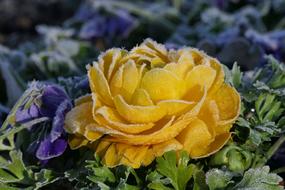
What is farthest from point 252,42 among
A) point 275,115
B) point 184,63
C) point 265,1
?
point 184,63

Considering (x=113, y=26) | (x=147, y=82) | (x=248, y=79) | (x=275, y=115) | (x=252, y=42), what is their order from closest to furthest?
(x=147, y=82) → (x=275, y=115) → (x=248, y=79) → (x=252, y=42) → (x=113, y=26)

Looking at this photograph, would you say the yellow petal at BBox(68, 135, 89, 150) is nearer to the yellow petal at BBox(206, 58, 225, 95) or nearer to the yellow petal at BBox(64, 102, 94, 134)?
the yellow petal at BBox(64, 102, 94, 134)

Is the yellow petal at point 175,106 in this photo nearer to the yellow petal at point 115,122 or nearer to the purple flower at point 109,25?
the yellow petal at point 115,122

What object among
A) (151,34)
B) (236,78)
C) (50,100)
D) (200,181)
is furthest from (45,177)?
(151,34)

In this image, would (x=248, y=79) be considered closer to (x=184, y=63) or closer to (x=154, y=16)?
(x=184, y=63)

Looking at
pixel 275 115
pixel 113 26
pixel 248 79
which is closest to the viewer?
pixel 275 115

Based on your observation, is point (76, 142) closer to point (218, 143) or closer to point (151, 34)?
point (218, 143)

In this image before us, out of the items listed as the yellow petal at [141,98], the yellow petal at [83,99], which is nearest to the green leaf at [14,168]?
the yellow petal at [83,99]
